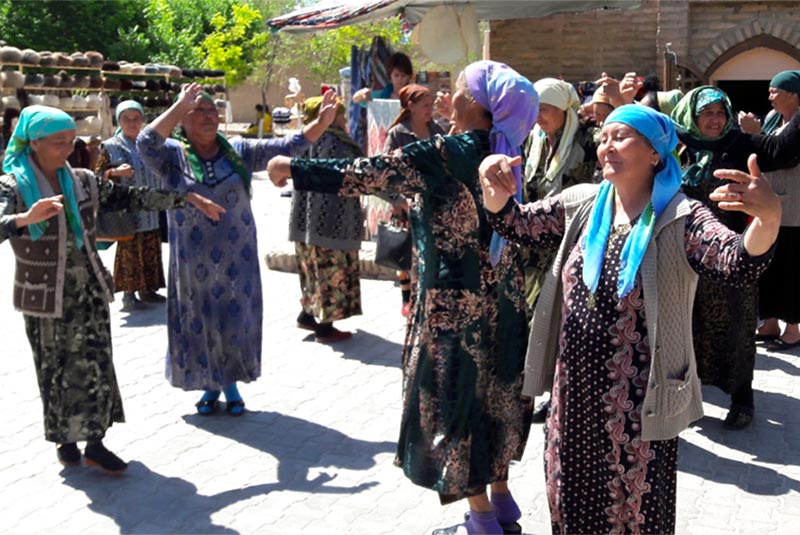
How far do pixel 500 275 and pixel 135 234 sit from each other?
5500mm

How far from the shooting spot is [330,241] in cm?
728

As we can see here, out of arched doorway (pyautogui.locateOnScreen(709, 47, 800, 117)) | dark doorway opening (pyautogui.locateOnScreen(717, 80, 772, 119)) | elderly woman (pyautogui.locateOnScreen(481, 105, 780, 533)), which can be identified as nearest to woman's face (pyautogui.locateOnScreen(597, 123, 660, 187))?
elderly woman (pyautogui.locateOnScreen(481, 105, 780, 533))

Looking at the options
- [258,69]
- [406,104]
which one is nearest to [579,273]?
[406,104]

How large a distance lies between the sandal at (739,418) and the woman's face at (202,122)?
3.47m

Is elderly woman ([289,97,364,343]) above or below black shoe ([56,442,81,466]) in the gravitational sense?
above

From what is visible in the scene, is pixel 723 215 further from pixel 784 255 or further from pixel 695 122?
pixel 784 255

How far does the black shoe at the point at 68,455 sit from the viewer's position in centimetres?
488

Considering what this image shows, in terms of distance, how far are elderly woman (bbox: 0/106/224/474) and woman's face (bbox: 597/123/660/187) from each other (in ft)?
7.59

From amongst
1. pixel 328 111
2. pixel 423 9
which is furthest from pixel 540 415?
→ pixel 423 9

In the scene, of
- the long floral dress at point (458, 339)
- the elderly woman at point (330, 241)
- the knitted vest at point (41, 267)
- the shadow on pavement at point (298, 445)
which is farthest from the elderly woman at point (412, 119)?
the long floral dress at point (458, 339)

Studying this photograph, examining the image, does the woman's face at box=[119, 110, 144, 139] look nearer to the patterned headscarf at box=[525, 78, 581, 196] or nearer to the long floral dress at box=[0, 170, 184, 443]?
the long floral dress at box=[0, 170, 184, 443]

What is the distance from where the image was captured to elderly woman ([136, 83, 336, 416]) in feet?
17.1

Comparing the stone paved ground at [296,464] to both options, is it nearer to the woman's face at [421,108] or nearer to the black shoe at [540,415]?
the black shoe at [540,415]

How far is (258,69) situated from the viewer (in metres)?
37.3
